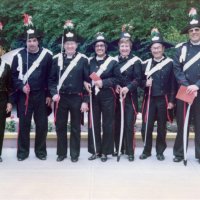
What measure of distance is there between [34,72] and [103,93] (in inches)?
42.4

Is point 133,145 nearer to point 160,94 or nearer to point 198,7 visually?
point 160,94

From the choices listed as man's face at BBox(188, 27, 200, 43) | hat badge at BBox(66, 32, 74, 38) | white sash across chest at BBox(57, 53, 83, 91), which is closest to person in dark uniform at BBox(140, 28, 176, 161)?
man's face at BBox(188, 27, 200, 43)

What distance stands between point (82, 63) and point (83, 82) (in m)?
0.29

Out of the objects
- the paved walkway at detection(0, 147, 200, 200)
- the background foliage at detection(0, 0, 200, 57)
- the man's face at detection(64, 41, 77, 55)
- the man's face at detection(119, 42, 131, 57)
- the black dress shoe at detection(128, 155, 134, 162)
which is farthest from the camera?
the background foliage at detection(0, 0, 200, 57)

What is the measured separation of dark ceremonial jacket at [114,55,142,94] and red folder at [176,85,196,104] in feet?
2.10

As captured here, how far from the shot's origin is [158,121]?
295 inches

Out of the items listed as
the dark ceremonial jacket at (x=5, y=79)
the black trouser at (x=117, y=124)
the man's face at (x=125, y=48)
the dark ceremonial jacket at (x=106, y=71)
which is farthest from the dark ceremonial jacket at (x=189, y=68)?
the dark ceremonial jacket at (x=5, y=79)

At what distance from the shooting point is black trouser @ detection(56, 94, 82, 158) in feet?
24.1

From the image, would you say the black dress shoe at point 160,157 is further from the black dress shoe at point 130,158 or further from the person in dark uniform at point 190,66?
the person in dark uniform at point 190,66

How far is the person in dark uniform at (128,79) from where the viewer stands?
729cm

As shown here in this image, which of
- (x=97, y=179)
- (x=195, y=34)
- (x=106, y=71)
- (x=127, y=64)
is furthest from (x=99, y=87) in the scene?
(x=195, y=34)

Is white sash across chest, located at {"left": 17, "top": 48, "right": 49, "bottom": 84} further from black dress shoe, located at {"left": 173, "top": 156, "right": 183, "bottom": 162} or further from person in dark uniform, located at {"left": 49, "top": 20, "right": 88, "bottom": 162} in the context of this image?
black dress shoe, located at {"left": 173, "top": 156, "right": 183, "bottom": 162}

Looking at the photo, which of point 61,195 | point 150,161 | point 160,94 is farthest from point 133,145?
point 61,195

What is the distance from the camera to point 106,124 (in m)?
7.43
